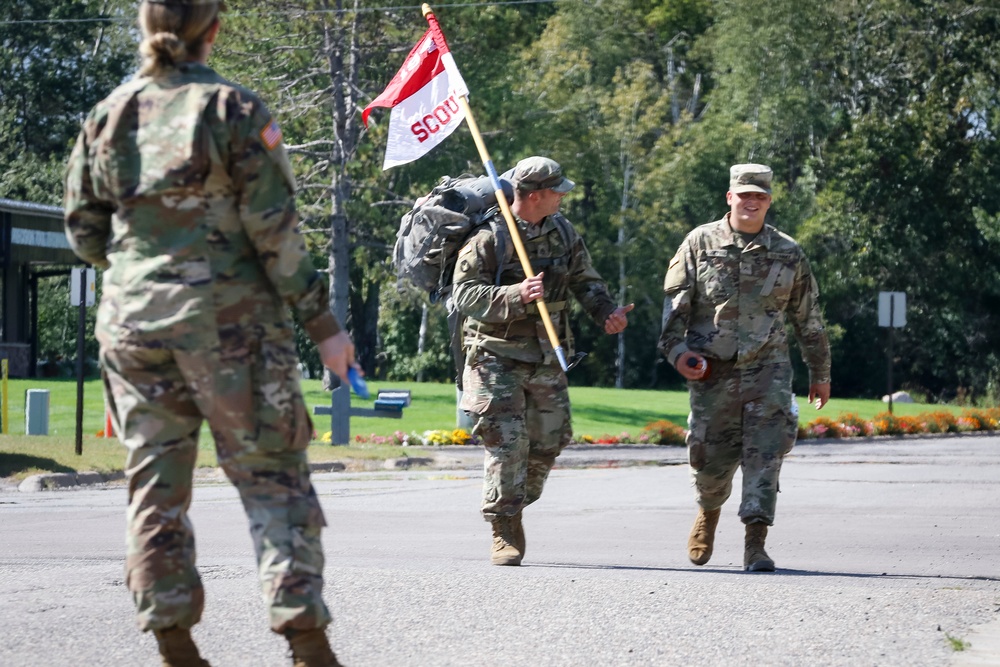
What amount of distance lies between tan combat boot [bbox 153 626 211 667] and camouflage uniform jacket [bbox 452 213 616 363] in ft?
12.1

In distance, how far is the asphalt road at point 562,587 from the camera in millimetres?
5219

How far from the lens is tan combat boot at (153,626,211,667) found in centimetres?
443

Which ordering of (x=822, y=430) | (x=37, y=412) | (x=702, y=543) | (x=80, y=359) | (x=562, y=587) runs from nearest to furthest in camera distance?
(x=562, y=587)
(x=702, y=543)
(x=80, y=359)
(x=37, y=412)
(x=822, y=430)

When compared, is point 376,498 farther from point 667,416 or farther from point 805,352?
point 667,416

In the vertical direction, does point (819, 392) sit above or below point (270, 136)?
Result: below

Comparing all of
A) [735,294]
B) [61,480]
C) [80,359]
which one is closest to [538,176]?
[735,294]

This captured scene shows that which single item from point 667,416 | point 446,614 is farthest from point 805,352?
point 667,416

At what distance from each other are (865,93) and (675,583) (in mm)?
51473

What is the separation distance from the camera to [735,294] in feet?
27.3

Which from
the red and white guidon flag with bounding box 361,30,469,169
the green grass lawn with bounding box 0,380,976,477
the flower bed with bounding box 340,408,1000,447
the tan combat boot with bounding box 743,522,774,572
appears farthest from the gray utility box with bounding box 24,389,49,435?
the tan combat boot with bounding box 743,522,774,572

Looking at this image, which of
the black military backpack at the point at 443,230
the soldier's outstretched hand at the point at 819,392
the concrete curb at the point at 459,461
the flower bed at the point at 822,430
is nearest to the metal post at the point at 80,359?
the concrete curb at the point at 459,461

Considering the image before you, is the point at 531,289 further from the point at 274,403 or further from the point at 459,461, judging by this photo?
the point at 459,461

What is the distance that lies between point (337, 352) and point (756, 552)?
4.24m

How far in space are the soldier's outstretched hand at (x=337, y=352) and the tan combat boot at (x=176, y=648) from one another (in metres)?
0.85
